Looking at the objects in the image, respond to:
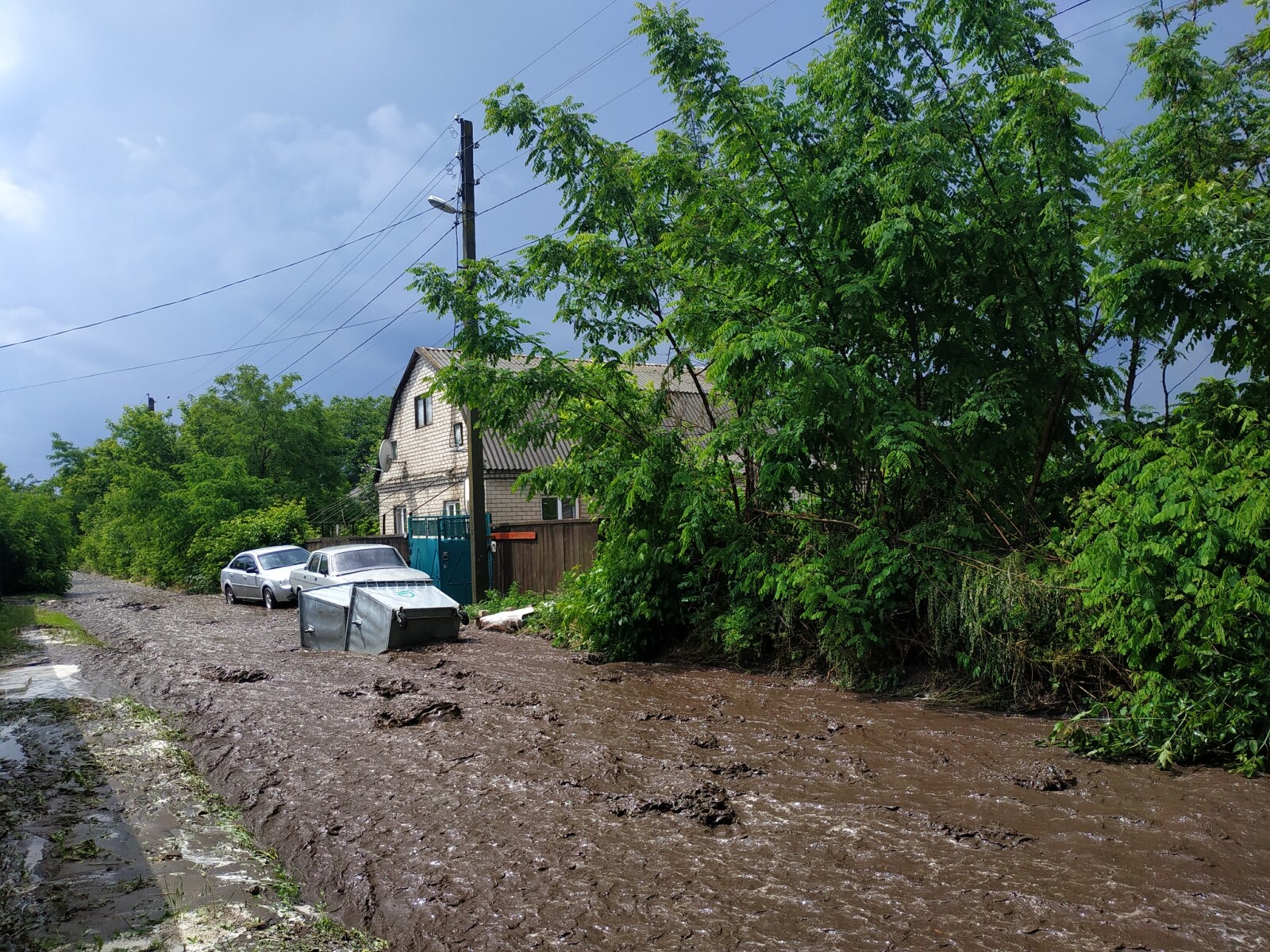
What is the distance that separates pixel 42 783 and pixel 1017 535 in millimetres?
7851

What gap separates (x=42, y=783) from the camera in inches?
253

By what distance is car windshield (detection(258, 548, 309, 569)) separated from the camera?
856 inches

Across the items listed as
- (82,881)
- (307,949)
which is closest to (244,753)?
(82,881)

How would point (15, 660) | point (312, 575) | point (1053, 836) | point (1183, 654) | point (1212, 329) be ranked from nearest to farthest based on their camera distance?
1. point (1053, 836)
2. point (1183, 654)
3. point (1212, 329)
4. point (15, 660)
5. point (312, 575)

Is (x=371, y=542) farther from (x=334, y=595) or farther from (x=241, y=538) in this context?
(x=334, y=595)

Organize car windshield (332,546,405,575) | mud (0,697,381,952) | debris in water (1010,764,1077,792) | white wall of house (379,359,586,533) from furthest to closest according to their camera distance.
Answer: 1. white wall of house (379,359,586,533)
2. car windshield (332,546,405,575)
3. debris in water (1010,764,1077,792)
4. mud (0,697,381,952)

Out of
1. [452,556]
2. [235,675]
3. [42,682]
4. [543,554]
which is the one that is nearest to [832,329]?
[235,675]

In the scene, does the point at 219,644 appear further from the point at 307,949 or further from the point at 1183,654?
the point at 1183,654

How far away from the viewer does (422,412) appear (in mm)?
30562

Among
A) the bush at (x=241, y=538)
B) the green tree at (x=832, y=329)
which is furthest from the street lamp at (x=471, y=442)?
the bush at (x=241, y=538)

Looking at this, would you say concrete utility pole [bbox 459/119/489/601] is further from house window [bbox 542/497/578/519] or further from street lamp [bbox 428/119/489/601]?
house window [bbox 542/497/578/519]

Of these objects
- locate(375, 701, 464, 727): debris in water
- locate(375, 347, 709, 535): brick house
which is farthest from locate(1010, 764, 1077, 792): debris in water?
locate(375, 347, 709, 535): brick house

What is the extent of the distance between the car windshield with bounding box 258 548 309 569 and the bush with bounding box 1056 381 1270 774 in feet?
62.9

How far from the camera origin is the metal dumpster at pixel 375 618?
1205 cm
